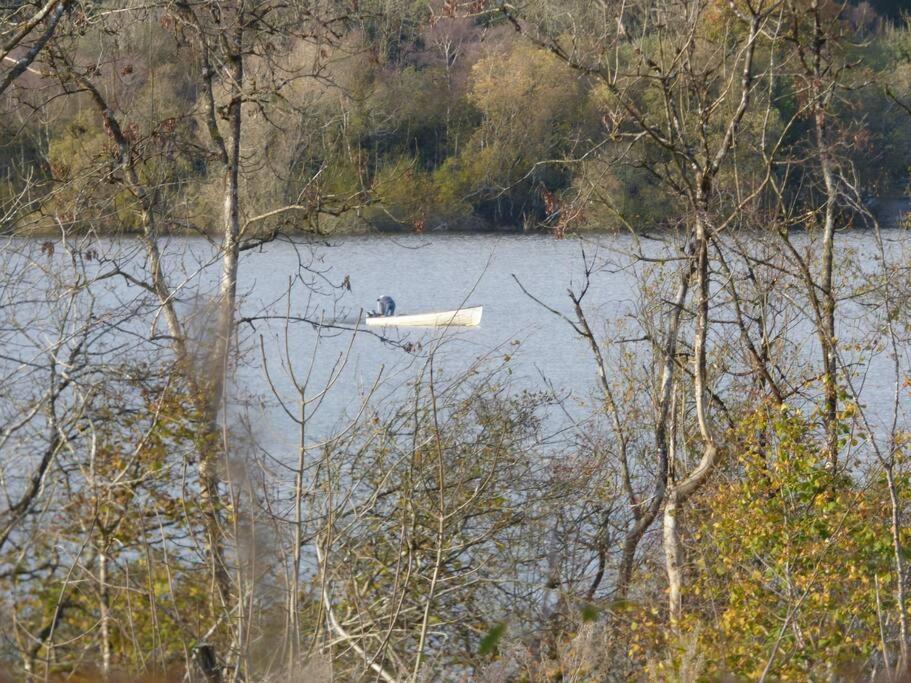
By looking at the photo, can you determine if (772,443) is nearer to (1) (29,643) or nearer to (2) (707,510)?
(2) (707,510)

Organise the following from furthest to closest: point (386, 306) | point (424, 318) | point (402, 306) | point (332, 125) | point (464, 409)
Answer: point (402, 306)
point (386, 306)
point (424, 318)
point (332, 125)
point (464, 409)

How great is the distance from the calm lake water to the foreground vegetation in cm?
21

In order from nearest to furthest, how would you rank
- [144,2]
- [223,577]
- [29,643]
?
[29,643] → [223,577] → [144,2]

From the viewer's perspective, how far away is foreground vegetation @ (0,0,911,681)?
5.85m

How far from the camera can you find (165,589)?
6.40m

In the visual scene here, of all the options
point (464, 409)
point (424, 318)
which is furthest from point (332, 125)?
point (424, 318)

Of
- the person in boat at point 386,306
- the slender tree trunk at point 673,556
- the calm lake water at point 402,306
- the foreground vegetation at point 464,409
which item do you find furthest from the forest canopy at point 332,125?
the person in boat at point 386,306

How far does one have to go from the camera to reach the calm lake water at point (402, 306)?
27.4ft

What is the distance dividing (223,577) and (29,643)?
1477mm

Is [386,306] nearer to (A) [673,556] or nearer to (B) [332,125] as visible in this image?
(B) [332,125]

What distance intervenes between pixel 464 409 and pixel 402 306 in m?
18.0

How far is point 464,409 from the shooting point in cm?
1025

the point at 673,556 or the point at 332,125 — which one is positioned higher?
the point at 332,125

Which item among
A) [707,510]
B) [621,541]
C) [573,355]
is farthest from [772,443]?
[573,355]
